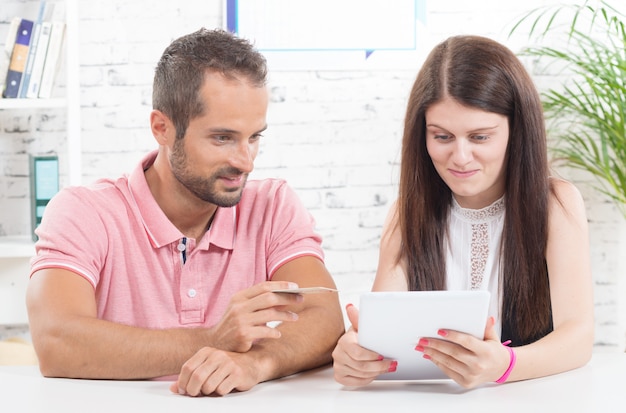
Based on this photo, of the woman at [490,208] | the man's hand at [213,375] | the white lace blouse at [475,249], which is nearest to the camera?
the man's hand at [213,375]

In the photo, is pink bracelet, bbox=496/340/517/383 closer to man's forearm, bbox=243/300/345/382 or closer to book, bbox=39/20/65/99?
man's forearm, bbox=243/300/345/382

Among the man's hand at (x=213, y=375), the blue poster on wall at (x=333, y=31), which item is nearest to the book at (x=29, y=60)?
the blue poster on wall at (x=333, y=31)

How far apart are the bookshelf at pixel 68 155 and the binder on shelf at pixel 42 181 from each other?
7cm

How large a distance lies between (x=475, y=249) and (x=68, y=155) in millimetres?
1676

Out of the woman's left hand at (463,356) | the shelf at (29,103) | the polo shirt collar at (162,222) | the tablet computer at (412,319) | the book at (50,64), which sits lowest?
the woman's left hand at (463,356)

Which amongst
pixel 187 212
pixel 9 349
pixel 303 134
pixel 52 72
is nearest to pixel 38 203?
pixel 52 72

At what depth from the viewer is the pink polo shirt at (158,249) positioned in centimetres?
177

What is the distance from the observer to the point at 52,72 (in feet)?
9.87

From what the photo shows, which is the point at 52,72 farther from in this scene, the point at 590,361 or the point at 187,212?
the point at 590,361

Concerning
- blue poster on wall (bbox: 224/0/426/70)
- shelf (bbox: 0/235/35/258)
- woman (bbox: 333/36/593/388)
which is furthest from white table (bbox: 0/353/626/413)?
blue poster on wall (bbox: 224/0/426/70)

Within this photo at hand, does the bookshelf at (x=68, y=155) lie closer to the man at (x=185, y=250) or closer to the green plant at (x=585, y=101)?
the man at (x=185, y=250)

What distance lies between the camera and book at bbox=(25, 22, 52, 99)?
3.00 metres

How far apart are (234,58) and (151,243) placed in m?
0.44

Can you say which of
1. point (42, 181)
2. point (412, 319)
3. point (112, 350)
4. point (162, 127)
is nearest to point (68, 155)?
point (42, 181)
